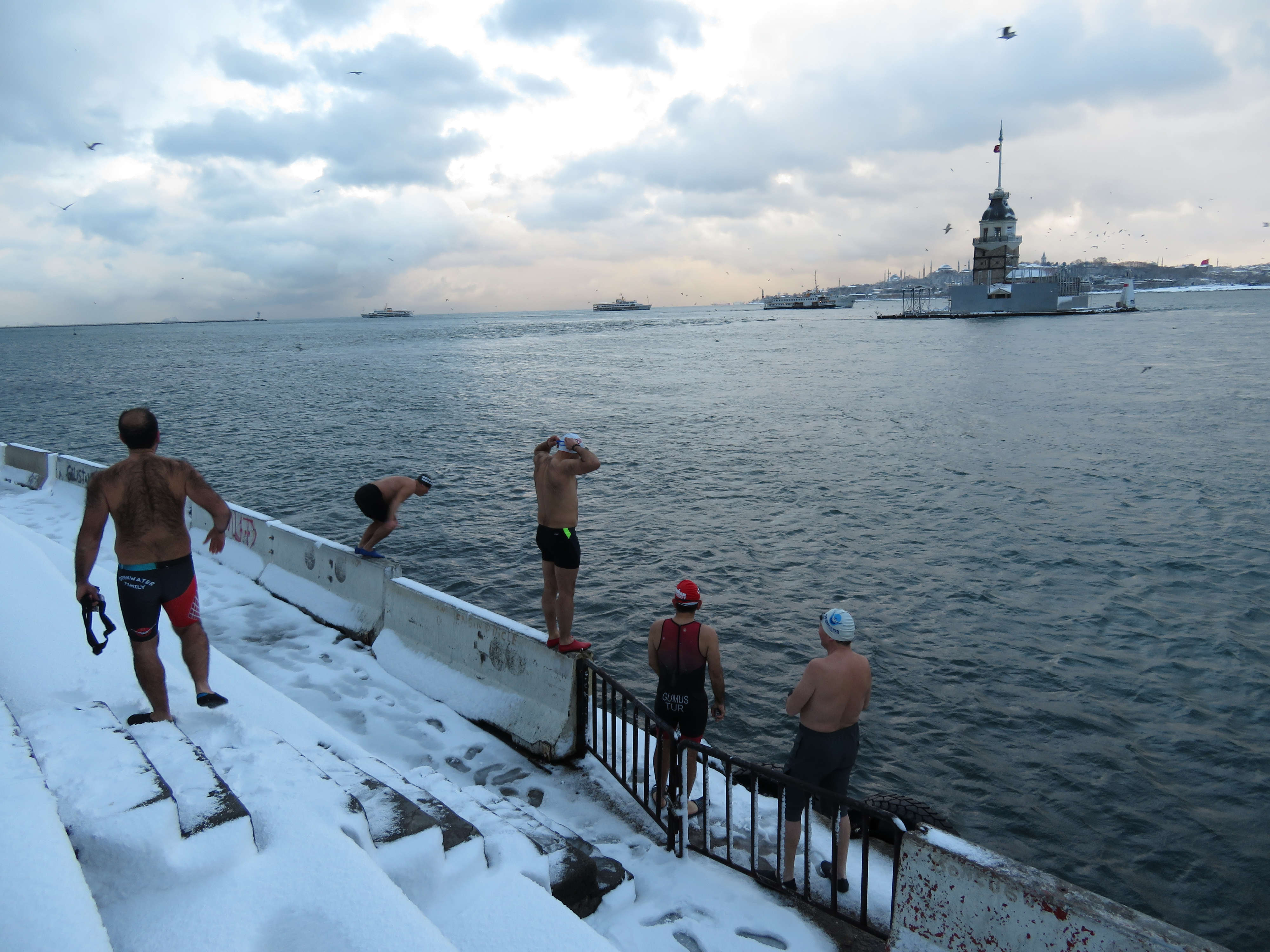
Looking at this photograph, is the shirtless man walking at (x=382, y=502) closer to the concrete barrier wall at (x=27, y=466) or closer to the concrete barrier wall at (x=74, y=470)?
the concrete barrier wall at (x=74, y=470)

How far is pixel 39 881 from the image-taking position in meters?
2.38

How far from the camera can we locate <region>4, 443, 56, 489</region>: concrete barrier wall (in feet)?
45.6

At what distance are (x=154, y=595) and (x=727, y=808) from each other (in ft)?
12.8

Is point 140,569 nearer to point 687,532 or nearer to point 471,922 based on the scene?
point 471,922

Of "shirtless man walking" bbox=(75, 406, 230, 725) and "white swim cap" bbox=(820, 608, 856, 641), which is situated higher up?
"shirtless man walking" bbox=(75, 406, 230, 725)

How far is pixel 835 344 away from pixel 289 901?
8456 centimetres

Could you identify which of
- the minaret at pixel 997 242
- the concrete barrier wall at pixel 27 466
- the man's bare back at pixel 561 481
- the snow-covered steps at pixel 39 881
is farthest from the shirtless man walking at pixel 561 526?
the minaret at pixel 997 242

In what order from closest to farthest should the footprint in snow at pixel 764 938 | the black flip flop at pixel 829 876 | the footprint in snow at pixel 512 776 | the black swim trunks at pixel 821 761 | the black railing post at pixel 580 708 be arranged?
the footprint in snow at pixel 764 938
the black flip flop at pixel 829 876
the black swim trunks at pixel 821 761
the footprint in snow at pixel 512 776
the black railing post at pixel 580 708

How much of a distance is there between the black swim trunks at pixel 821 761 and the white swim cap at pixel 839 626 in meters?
0.62

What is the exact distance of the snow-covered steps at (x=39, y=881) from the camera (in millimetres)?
2189

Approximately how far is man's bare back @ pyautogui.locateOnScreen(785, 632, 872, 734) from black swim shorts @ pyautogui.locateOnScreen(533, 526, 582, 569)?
7.07ft

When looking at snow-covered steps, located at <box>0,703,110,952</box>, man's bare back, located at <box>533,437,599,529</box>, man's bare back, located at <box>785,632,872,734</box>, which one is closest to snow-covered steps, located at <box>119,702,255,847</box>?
snow-covered steps, located at <box>0,703,110,952</box>

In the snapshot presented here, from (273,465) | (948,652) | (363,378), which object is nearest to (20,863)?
(948,652)

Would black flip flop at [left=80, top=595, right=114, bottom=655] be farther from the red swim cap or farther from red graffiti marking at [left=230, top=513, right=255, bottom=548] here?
red graffiti marking at [left=230, top=513, right=255, bottom=548]
